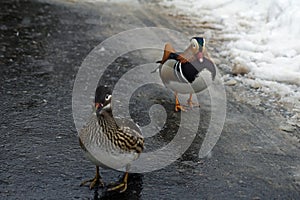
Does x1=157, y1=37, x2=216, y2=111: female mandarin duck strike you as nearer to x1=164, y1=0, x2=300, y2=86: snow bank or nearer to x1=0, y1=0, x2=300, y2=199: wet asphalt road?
x1=0, y1=0, x2=300, y2=199: wet asphalt road

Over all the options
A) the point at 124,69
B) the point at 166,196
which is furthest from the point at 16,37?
the point at 166,196

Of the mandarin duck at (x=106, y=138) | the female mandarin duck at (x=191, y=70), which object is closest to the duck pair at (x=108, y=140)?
the mandarin duck at (x=106, y=138)

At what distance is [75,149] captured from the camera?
15.4 feet

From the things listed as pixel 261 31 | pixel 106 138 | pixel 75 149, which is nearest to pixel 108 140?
pixel 106 138

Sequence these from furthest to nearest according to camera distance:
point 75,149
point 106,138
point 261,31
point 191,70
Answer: point 261,31 < point 191,70 < point 75,149 < point 106,138

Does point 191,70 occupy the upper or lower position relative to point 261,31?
upper

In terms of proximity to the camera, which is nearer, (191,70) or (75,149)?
(75,149)

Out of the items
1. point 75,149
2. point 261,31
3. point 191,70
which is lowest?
point 75,149

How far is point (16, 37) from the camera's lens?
756cm

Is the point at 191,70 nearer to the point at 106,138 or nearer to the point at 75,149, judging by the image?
the point at 75,149

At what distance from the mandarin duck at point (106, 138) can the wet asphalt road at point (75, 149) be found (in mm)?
398

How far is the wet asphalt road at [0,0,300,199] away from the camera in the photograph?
4.16 m

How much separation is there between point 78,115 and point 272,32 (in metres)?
4.31

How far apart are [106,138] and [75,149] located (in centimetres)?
106
